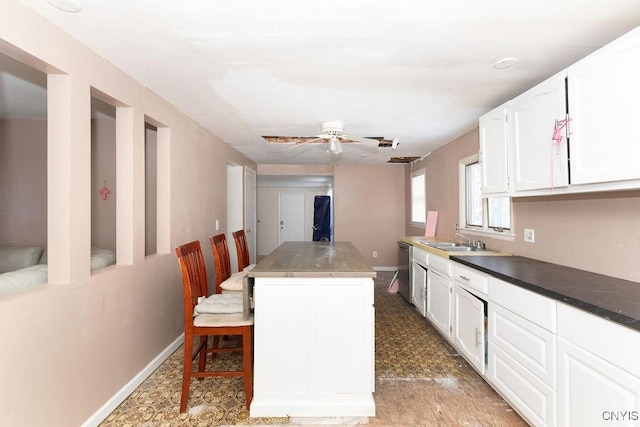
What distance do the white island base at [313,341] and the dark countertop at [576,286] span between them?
35.6 inches

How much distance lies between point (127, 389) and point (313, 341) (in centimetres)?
136

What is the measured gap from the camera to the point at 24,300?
140cm

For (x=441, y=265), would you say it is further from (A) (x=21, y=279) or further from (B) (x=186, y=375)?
(A) (x=21, y=279)

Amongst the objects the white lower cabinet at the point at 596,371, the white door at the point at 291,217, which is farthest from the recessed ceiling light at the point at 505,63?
the white door at the point at 291,217

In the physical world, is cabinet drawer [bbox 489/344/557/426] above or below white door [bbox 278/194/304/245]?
below

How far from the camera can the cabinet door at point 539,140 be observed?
5.90 feet

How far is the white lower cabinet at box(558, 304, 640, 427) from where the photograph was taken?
115 centimetres

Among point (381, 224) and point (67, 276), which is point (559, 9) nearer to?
point (67, 276)

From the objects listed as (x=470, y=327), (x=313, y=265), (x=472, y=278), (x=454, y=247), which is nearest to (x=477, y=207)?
(x=454, y=247)

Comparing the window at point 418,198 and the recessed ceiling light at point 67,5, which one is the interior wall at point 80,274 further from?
the window at point 418,198

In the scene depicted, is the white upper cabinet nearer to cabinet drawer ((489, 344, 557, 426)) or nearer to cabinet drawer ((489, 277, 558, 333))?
cabinet drawer ((489, 277, 558, 333))

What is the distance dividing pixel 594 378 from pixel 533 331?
1.19ft

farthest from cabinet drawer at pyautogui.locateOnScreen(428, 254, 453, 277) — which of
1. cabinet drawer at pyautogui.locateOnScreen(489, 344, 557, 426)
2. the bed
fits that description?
the bed

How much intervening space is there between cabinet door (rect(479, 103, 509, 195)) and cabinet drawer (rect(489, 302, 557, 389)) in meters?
0.98
